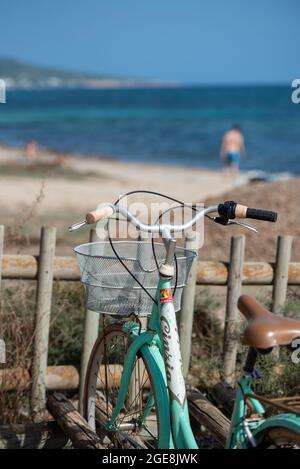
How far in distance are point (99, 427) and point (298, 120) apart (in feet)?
177

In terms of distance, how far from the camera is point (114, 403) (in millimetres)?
4180

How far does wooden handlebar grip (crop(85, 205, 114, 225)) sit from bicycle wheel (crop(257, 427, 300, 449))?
1.06 m

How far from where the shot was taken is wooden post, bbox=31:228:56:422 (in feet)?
15.2

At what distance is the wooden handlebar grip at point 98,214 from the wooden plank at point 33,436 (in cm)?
167

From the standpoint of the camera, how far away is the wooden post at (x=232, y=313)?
4926mm

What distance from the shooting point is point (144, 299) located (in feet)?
11.6

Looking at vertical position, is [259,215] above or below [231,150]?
below

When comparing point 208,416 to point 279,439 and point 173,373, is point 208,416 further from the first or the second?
point 279,439

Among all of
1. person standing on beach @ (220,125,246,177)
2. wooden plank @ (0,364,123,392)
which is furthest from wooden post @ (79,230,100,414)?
person standing on beach @ (220,125,246,177)

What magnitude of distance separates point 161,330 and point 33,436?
144cm

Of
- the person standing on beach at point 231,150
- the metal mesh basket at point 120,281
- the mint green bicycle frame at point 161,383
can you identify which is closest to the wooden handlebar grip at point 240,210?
the metal mesh basket at point 120,281

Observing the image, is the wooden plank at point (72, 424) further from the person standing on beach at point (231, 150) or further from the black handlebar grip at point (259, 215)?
the person standing on beach at point (231, 150)

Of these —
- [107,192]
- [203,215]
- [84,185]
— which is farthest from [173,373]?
[84,185]

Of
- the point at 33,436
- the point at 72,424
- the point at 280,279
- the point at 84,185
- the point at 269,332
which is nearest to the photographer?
the point at 269,332
